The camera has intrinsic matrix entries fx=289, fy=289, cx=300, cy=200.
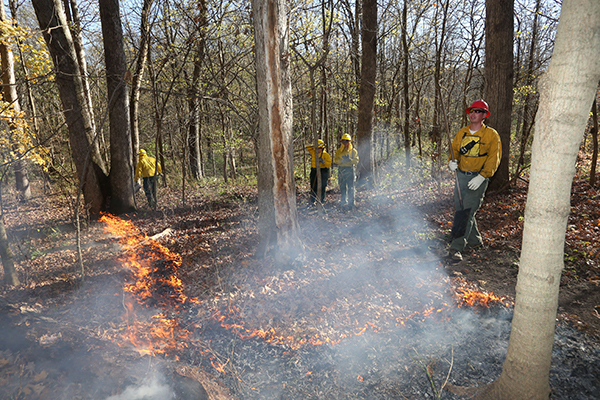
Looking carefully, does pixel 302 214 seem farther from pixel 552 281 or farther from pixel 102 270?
pixel 552 281

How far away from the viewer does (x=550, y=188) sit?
1.72 m

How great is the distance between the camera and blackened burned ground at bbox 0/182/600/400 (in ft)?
8.48

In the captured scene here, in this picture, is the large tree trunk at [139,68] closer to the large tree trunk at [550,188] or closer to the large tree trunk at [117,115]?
the large tree trunk at [117,115]

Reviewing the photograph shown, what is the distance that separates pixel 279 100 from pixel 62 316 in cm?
404

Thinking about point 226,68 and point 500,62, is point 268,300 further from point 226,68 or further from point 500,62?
point 226,68

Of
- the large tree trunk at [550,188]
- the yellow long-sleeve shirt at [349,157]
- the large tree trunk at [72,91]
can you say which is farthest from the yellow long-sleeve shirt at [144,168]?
the large tree trunk at [550,188]

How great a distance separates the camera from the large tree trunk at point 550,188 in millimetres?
1551

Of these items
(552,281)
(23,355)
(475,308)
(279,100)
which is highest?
(279,100)

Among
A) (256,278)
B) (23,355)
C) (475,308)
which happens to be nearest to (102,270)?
(23,355)

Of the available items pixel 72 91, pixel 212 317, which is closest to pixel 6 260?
pixel 212 317

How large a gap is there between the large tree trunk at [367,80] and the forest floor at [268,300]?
3491 millimetres

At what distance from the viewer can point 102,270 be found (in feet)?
16.4

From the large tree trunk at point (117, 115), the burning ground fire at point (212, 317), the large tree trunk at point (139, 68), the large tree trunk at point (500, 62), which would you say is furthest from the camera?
the large tree trunk at point (139, 68)

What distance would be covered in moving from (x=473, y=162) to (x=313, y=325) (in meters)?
3.66
